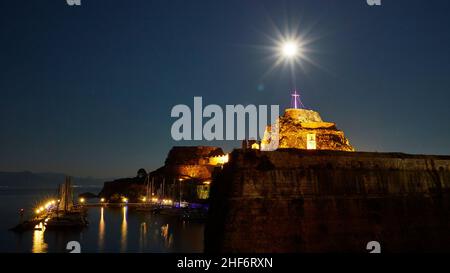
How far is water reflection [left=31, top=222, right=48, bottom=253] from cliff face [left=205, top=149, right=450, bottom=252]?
2006cm

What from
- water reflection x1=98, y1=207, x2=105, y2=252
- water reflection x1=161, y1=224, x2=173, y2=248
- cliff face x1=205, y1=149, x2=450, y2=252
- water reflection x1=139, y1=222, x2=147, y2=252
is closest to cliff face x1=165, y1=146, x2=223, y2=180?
water reflection x1=98, y1=207, x2=105, y2=252

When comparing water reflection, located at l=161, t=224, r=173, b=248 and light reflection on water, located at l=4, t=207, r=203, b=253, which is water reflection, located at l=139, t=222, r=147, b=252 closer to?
light reflection on water, located at l=4, t=207, r=203, b=253

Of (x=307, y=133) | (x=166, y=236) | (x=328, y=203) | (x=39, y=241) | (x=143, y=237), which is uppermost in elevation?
(x=307, y=133)

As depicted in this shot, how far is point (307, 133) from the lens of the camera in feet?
114

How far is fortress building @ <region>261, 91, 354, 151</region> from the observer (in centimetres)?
3434

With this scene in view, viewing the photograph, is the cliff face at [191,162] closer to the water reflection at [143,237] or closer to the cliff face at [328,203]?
the water reflection at [143,237]

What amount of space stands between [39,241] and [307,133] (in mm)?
26358

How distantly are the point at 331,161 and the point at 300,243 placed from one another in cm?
392

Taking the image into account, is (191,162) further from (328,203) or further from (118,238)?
(328,203)

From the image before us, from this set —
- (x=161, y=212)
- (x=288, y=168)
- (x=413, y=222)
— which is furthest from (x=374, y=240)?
(x=161, y=212)

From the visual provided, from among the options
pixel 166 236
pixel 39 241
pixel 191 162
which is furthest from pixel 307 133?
pixel 191 162

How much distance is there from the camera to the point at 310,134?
112 feet

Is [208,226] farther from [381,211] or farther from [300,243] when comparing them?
[381,211]

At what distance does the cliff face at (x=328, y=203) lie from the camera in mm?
14805
